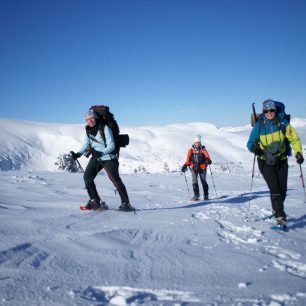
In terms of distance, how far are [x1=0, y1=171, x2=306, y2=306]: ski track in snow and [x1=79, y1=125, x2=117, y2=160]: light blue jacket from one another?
144cm

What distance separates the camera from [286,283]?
9.21 feet

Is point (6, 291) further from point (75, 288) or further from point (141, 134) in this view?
point (141, 134)

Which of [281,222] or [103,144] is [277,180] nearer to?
[281,222]

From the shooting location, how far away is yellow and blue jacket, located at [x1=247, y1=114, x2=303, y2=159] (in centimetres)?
548

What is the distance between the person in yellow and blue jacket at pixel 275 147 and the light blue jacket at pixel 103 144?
9.41 ft

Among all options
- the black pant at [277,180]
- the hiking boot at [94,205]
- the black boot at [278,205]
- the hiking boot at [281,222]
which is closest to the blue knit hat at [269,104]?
the black pant at [277,180]

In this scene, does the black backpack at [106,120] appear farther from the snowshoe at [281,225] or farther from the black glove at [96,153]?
the snowshoe at [281,225]

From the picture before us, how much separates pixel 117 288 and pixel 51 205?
15.6 ft

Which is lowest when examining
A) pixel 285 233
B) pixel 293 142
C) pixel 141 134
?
pixel 285 233

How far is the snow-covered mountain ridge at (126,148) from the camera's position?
6744 centimetres

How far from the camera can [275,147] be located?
17.9 feet

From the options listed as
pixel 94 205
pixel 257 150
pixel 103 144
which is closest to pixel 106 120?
pixel 103 144

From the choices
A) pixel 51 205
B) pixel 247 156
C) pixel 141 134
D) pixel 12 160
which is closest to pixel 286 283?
pixel 51 205

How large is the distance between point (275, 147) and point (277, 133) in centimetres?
27
